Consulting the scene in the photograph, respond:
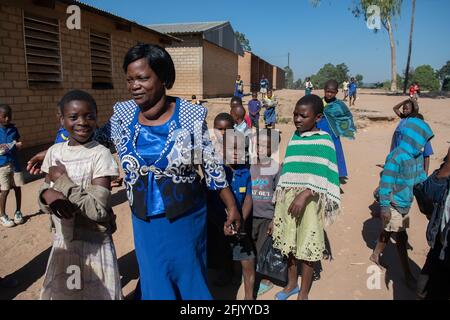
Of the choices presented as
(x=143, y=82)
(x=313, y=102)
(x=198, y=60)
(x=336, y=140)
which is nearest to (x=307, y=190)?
(x=313, y=102)

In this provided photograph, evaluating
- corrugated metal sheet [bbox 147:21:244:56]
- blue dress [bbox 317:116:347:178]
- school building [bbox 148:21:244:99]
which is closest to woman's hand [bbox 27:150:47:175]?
blue dress [bbox 317:116:347:178]

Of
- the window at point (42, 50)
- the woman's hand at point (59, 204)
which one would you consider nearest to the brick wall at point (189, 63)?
the window at point (42, 50)

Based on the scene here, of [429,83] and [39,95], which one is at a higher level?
[429,83]

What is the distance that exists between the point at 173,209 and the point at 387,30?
101ft

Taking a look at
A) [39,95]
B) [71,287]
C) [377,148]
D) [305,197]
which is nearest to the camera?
[71,287]

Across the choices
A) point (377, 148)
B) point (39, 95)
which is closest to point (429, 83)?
point (377, 148)

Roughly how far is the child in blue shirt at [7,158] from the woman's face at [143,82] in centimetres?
272

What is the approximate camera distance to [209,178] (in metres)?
1.83

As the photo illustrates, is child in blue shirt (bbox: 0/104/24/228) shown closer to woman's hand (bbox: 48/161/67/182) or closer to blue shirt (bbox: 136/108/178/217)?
woman's hand (bbox: 48/161/67/182)

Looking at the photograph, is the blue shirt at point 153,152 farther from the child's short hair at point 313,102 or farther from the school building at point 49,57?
the school building at point 49,57

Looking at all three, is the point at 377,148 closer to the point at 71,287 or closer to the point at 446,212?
the point at 446,212

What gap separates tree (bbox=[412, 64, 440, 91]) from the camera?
59.9 meters

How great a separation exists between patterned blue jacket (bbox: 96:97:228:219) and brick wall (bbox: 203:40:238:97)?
15588 millimetres

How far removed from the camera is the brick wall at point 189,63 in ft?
53.7
